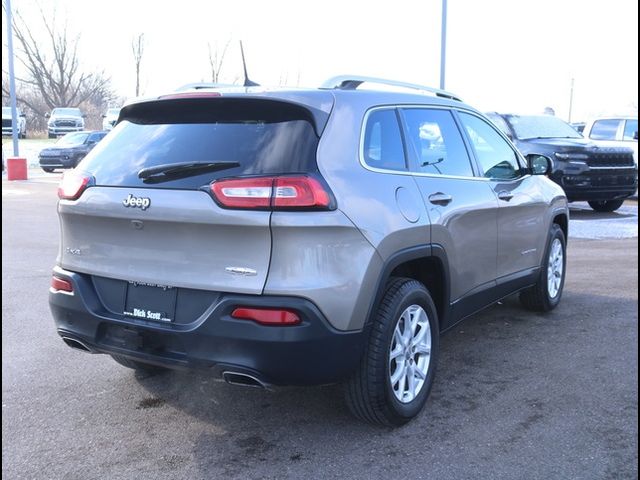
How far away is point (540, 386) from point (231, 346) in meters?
2.24

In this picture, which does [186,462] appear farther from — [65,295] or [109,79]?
[109,79]

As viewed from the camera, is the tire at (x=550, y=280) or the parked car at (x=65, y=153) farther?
the parked car at (x=65, y=153)

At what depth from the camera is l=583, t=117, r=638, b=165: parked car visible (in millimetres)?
16266

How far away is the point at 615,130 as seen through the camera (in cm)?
1662

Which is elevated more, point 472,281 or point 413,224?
point 413,224

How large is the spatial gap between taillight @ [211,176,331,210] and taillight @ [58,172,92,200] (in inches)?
36.5

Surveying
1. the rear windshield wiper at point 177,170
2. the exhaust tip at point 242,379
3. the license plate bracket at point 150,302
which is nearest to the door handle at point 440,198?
the rear windshield wiper at point 177,170

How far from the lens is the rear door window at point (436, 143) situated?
4.11 meters

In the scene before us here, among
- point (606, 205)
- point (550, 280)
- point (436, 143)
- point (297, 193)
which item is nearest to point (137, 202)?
point (297, 193)

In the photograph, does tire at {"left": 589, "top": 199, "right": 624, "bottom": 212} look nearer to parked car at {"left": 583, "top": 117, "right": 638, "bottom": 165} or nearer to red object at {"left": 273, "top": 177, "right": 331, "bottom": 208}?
parked car at {"left": 583, "top": 117, "right": 638, "bottom": 165}

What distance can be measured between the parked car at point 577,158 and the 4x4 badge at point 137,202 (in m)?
10.1

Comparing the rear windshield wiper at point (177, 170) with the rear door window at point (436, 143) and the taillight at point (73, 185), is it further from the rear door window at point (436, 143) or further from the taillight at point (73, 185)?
the rear door window at point (436, 143)

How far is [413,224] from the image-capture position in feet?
12.3

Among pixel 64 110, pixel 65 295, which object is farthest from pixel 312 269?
pixel 64 110
